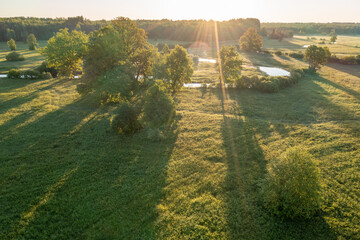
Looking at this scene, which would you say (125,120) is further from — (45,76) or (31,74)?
(31,74)

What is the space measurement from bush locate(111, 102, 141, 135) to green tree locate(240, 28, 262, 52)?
3680 inches

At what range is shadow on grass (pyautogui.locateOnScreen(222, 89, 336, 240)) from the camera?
14.9m

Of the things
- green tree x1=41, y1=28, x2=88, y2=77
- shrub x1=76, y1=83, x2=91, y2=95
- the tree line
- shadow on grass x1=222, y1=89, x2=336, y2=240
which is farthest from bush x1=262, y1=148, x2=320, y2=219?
the tree line

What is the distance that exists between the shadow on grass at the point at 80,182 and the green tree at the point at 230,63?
28026 mm

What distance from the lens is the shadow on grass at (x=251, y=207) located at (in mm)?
14875

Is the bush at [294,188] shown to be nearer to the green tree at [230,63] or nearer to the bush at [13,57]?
the green tree at [230,63]

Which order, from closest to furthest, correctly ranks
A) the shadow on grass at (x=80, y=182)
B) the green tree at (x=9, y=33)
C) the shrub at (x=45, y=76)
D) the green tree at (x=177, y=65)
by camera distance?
1. the shadow on grass at (x=80, y=182)
2. the green tree at (x=177, y=65)
3. the shrub at (x=45, y=76)
4. the green tree at (x=9, y=33)

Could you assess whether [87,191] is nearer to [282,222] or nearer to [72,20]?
[282,222]

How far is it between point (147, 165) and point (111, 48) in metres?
23.0

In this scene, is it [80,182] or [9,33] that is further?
[9,33]

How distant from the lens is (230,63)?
4800 cm

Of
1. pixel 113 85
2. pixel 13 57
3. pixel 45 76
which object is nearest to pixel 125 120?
pixel 113 85

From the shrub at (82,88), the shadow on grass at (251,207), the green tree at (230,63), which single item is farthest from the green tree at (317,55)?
the shrub at (82,88)

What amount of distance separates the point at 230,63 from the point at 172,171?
36169mm
